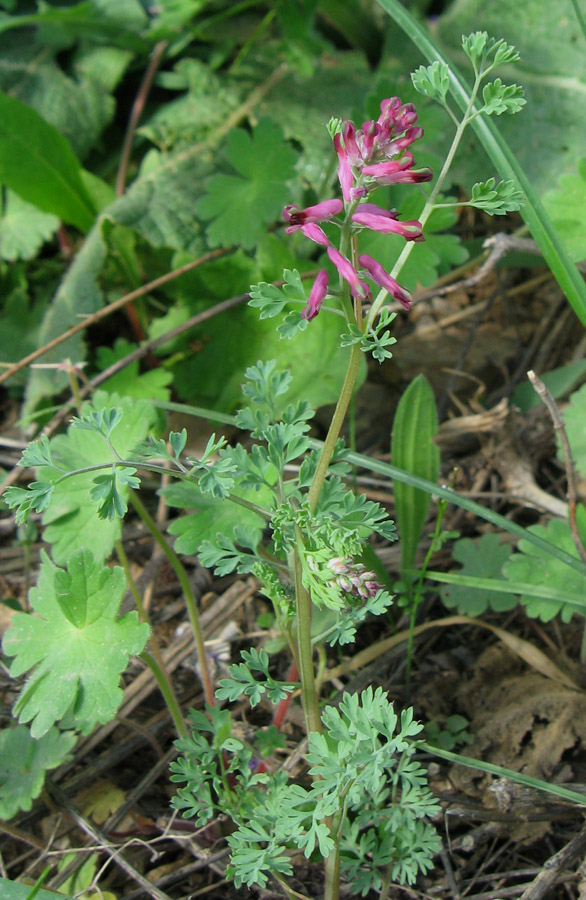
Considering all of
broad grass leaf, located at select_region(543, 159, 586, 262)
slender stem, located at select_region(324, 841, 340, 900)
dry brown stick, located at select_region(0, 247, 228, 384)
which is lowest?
slender stem, located at select_region(324, 841, 340, 900)

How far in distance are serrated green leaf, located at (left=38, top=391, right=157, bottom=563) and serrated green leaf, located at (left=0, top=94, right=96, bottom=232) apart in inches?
48.8

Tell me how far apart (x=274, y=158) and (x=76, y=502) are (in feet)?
4.11

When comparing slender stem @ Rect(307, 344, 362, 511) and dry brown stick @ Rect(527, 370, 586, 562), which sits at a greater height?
slender stem @ Rect(307, 344, 362, 511)

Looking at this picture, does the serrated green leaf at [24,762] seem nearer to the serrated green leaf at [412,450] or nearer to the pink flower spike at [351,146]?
the serrated green leaf at [412,450]

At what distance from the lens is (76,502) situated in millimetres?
1805

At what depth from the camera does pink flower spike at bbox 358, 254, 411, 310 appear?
39.7 inches

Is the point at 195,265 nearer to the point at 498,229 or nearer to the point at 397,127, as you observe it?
the point at 498,229

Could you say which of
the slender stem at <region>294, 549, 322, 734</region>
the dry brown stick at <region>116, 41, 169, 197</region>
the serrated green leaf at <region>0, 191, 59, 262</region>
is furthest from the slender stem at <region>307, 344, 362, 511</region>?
the dry brown stick at <region>116, 41, 169, 197</region>

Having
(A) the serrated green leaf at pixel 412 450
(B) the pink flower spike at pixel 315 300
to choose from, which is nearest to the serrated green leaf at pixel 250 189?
(A) the serrated green leaf at pixel 412 450

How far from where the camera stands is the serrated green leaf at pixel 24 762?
1.56 m

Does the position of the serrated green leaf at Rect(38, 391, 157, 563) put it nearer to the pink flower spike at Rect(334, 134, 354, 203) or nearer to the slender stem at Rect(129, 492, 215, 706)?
the slender stem at Rect(129, 492, 215, 706)

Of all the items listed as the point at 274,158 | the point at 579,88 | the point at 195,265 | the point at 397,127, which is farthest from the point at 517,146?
the point at 397,127

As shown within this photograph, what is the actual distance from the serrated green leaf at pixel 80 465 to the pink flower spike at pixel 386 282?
866 millimetres

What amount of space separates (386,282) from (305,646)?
647mm
